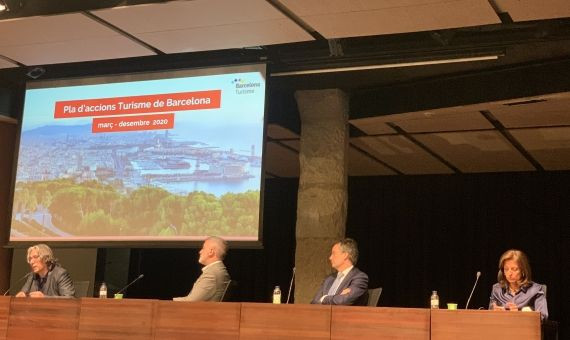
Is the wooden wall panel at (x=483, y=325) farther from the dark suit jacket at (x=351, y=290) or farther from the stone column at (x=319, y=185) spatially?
the stone column at (x=319, y=185)

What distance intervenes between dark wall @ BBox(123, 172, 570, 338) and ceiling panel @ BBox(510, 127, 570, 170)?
0.37 meters

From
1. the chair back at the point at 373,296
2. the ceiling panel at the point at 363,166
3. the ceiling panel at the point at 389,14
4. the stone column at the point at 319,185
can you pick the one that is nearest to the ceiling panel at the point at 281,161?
the ceiling panel at the point at 363,166

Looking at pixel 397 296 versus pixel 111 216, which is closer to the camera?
pixel 111 216

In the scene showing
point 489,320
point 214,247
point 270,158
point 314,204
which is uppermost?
point 270,158

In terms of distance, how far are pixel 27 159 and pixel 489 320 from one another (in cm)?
404

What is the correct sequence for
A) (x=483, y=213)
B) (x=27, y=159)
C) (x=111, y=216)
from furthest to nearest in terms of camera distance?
(x=483, y=213) < (x=27, y=159) < (x=111, y=216)

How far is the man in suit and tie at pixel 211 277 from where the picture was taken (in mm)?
4617

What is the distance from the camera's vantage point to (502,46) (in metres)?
5.34

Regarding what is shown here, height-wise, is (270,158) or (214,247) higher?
(270,158)

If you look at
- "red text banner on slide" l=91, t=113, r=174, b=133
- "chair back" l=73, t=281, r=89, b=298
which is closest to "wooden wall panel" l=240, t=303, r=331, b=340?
"chair back" l=73, t=281, r=89, b=298

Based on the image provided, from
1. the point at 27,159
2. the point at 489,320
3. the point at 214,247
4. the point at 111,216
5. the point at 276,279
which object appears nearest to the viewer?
the point at 489,320

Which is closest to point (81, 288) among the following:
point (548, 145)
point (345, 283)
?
point (345, 283)

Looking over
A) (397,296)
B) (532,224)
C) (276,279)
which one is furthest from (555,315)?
(276,279)

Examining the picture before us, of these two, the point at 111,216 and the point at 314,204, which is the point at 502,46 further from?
the point at 111,216
